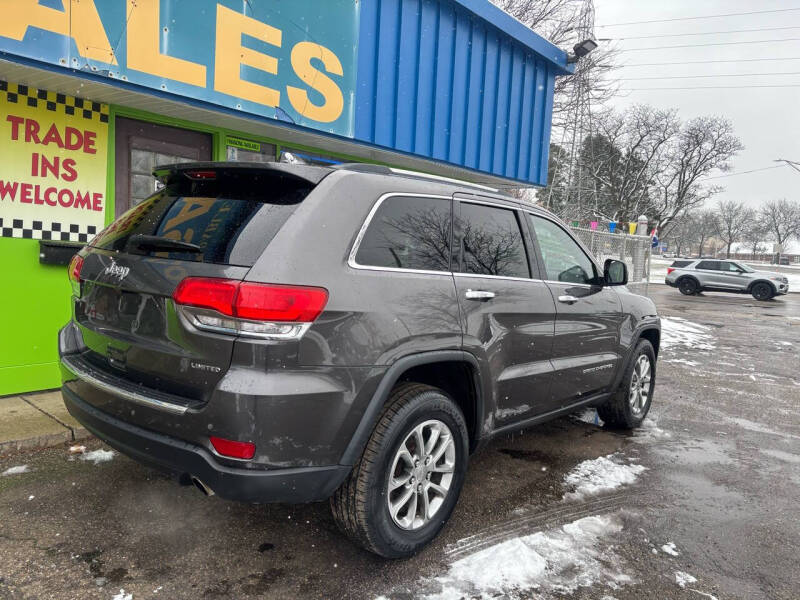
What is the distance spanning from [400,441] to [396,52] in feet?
17.9

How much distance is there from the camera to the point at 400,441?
252cm

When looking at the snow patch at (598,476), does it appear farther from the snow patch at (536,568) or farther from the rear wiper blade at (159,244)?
the rear wiper blade at (159,244)

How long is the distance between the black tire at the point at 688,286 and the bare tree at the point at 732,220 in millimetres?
60876

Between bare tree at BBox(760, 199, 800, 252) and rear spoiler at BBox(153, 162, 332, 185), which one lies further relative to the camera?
bare tree at BBox(760, 199, 800, 252)

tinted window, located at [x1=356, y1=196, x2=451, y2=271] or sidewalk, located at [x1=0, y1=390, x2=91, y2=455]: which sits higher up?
tinted window, located at [x1=356, y1=196, x2=451, y2=271]

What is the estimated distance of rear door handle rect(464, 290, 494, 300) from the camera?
285 centimetres

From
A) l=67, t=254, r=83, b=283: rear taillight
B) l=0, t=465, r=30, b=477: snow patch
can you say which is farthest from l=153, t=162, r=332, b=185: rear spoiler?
l=0, t=465, r=30, b=477: snow patch

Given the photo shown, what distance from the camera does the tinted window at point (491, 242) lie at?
3.03 meters

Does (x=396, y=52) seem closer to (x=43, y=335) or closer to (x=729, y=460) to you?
(x=43, y=335)

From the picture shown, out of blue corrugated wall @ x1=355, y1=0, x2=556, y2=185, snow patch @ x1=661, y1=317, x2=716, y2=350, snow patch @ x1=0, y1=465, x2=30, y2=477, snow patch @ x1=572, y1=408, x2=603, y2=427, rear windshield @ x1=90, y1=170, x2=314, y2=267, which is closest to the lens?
rear windshield @ x1=90, y1=170, x2=314, y2=267

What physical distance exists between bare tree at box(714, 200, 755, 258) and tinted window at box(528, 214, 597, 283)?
86.2 m

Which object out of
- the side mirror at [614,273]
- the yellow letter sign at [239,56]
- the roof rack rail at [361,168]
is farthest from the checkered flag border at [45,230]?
the side mirror at [614,273]

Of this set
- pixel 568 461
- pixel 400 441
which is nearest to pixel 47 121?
pixel 400 441

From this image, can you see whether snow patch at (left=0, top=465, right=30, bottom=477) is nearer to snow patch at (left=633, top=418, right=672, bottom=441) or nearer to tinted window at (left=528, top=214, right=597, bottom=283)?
tinted window at (left=528, top=214, right=597, bottom=283)
